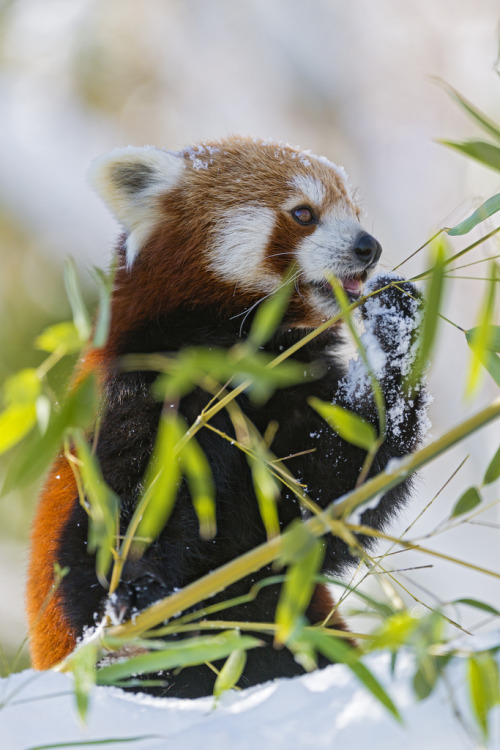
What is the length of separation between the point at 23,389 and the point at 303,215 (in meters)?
1.44

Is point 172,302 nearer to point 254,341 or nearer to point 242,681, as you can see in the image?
point 242,681

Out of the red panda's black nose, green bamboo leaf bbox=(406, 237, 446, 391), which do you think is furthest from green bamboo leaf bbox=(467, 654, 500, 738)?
the red panda's black nose

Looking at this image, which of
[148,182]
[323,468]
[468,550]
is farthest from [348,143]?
[323,468]

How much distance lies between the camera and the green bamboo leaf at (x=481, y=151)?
96cm

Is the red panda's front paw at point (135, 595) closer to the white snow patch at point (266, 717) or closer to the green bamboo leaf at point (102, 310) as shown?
the white snow patch at point (266, 717)

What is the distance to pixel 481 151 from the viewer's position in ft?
3.15

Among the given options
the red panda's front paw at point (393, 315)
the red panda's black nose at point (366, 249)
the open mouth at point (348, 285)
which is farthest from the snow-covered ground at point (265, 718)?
the red panda's black nose at point (366, 249)

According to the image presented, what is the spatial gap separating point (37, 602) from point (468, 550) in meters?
5.00

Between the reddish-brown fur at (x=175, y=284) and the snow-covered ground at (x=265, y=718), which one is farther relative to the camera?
the reddish-brown fur at (x=175, y=284)

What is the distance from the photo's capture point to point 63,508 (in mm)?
1916

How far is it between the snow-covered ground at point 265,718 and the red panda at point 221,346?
0.40m

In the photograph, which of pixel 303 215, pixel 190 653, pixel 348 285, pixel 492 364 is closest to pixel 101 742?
pixel 190 653

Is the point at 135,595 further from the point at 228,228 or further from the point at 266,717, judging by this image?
the point at 228,228

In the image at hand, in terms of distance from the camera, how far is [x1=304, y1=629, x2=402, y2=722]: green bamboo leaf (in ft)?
2.65
